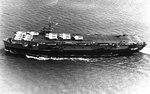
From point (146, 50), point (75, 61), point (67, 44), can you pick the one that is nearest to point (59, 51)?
point (67, 44)

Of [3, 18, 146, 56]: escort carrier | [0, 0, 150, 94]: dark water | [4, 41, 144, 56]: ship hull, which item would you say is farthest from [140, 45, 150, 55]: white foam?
[4, 41, 144, 56]: ship hull

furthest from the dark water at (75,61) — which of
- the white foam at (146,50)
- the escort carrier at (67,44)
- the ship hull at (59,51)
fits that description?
the escort carrier at (67,44)

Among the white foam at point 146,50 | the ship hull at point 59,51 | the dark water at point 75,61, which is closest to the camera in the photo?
the dark water at point 75,61

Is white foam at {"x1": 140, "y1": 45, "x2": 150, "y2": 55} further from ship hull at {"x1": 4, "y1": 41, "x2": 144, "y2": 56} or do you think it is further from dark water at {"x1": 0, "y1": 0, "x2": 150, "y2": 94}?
ship hull at {"x1": 4, "y1": 41, "x2": 144, "y2": 56}

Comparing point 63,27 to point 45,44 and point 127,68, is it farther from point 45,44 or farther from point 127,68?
point 127,68

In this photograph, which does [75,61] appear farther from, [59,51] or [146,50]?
[146,50]

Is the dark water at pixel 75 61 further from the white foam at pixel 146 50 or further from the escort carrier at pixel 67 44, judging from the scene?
the escort carrier at pixel 67 44
